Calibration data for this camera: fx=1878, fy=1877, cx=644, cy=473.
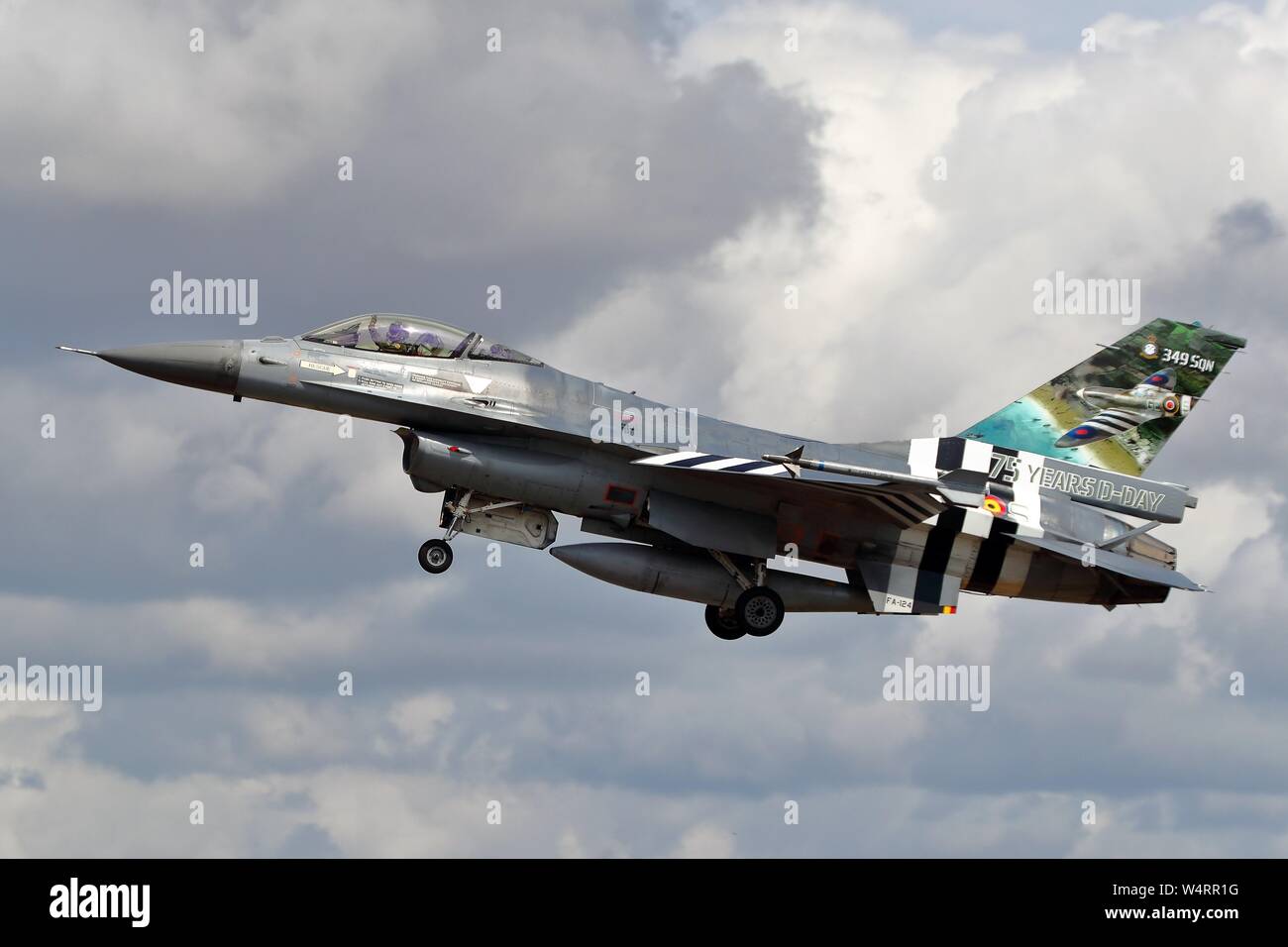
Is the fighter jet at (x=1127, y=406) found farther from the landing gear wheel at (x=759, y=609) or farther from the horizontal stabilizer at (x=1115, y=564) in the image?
the landing gear wheel at (x=759, y=609)

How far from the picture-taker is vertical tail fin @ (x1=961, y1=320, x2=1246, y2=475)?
33.0m

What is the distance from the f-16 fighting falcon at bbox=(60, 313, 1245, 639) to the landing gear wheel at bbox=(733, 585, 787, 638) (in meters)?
0.03

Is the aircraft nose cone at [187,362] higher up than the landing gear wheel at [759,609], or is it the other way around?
the aircraft nose cone at [187,362]

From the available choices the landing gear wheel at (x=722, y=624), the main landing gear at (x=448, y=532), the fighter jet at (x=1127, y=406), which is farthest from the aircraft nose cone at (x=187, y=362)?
the fighter jet at (x=1127, y=406)

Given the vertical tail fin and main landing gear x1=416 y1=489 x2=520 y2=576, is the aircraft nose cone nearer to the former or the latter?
main landing gear x1=416 y1=489 x2=520 y2=576

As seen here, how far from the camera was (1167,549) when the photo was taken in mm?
32188

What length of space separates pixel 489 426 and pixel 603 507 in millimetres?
2421

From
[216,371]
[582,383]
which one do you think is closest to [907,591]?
[582,383]

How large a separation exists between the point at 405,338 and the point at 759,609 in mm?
7443

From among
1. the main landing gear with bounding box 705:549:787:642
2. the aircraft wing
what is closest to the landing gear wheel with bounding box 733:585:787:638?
the main landing gear with bounding box 705:549:787:642

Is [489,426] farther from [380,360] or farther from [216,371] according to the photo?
[216,371]

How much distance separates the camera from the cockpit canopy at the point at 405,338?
96.3ft

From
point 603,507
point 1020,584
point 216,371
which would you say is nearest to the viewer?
point 216,371

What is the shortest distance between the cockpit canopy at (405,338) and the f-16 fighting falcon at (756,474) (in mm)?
27
